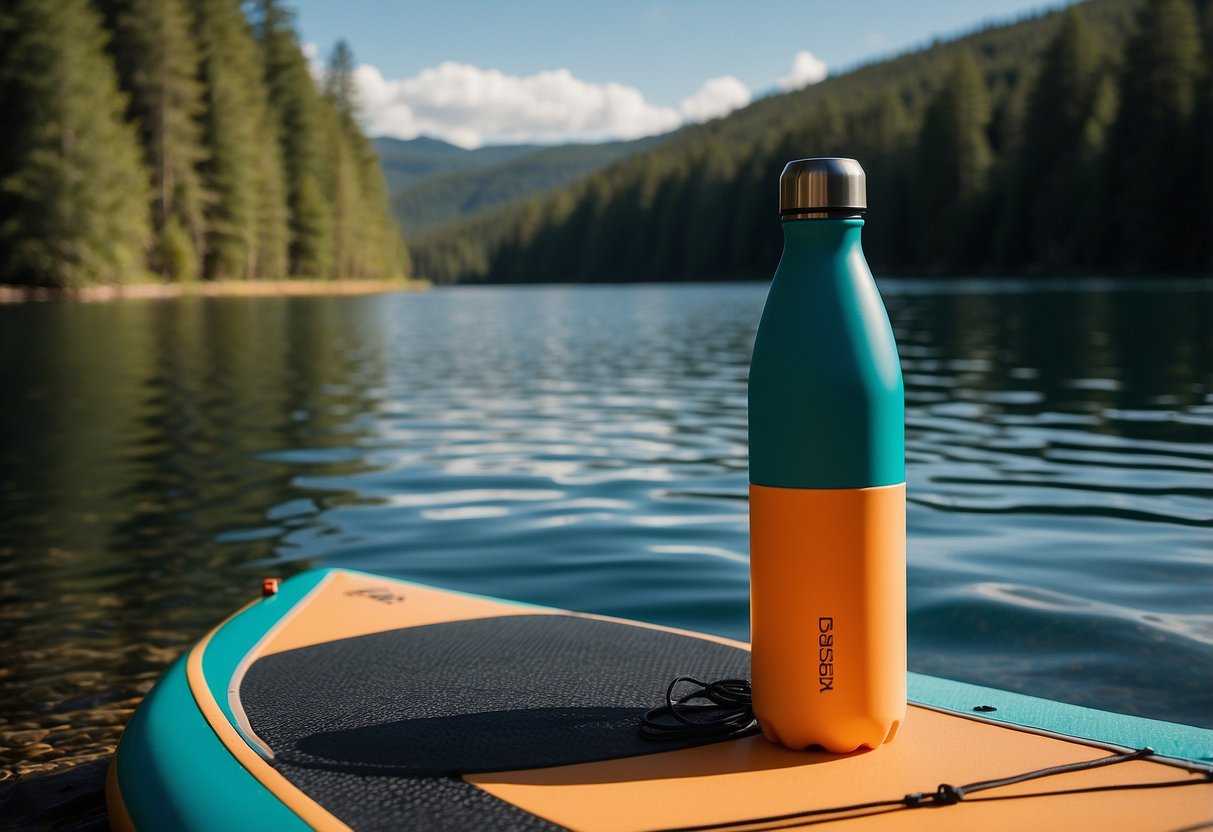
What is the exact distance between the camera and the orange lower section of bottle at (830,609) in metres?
1.73

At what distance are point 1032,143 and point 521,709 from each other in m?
65.0

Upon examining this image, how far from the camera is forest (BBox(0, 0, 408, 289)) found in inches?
1395

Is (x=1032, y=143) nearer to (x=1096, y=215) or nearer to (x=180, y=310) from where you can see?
(x=1096, y=215)

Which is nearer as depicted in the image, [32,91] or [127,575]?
[127,575]

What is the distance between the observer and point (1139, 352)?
14.2 m

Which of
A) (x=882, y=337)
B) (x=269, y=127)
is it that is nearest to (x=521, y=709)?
(x=882, y=337)

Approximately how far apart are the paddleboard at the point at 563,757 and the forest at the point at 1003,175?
51.5 meters

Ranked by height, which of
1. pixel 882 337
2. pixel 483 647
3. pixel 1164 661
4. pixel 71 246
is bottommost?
pixel 1164 661

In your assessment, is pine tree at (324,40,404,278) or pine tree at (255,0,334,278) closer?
pine tree at (255,0,334,278)

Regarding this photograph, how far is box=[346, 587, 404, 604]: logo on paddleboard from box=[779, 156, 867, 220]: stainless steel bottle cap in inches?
67.9

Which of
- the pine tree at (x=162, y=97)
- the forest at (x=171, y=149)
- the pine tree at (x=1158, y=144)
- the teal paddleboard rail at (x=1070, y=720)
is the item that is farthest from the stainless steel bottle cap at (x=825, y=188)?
the pine tree at (x=1158, y=144)

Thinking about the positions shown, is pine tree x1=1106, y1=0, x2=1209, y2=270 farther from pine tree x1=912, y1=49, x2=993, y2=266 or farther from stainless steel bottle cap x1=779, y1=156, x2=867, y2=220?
stainless steel bottle cap x1=779, y1=156, x2=867, y2=220

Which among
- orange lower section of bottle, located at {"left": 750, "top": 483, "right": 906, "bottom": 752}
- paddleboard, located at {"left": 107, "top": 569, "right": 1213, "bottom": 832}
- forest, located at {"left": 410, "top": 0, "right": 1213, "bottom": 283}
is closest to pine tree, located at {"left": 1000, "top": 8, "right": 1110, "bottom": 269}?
forest, located at {"left": 410, "top": 0, "right": 1213, "bottom": 283}

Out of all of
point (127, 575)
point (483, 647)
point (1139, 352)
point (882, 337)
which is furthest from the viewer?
point (1139, 352)
